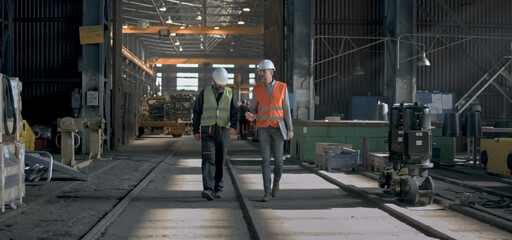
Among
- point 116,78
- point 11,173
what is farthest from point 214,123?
point 116,78

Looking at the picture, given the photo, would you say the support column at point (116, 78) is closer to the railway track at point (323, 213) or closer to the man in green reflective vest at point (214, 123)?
the railway track at point (323, 213)

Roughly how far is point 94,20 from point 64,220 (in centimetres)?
1139

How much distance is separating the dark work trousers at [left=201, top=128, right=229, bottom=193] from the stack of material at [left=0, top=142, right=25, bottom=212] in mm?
2396

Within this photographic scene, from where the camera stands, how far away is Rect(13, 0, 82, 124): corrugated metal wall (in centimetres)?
1706

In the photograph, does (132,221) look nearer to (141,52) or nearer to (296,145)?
(296,145)

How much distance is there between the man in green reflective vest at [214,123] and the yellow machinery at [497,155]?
219 inches

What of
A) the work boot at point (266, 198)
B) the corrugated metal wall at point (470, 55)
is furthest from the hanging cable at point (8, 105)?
the corrugated metal wall at point (470, 55)

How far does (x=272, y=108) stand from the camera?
287 inches

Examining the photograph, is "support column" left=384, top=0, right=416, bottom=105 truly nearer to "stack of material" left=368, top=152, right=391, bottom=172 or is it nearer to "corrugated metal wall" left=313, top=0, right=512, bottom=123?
"corrugated metal wall" left=313, top=0, right=512, bottom=123

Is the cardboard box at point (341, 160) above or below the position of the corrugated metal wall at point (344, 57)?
below

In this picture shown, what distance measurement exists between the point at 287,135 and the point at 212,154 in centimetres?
108

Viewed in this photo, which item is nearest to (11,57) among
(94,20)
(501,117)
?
(94,20)

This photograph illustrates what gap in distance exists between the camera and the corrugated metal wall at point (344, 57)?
18.9 metres

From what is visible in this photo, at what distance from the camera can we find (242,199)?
295 inches
